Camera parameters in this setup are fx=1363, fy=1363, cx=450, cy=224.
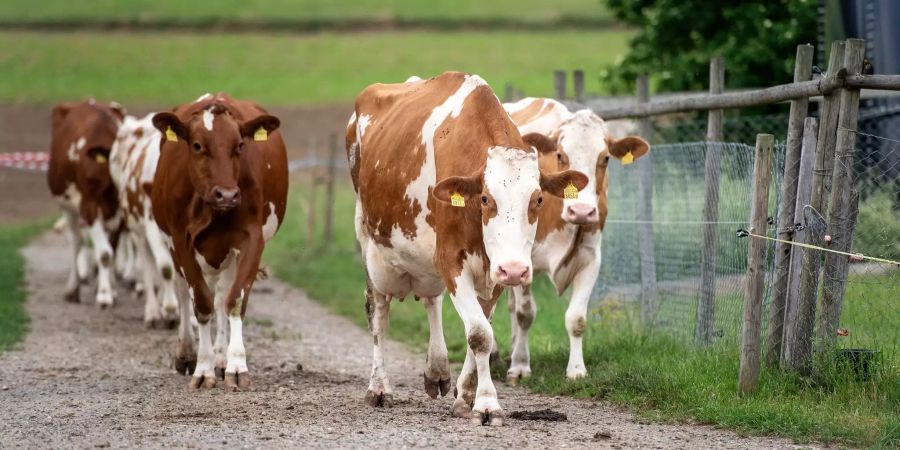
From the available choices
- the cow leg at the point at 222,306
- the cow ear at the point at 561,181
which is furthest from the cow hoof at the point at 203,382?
the cow ear at the point at 561,181

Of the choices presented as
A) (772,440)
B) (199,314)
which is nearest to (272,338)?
(199,314)

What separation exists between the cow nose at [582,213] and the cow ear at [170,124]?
315 cm

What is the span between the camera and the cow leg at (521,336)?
11.1 metres

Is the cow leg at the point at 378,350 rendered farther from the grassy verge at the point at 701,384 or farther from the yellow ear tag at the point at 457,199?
the yellow ear tag at the point at 457,199

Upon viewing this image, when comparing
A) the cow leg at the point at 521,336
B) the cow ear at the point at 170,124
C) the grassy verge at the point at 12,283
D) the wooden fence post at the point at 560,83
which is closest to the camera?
the cow ear at the point at 170,124

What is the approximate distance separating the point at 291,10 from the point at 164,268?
189ft

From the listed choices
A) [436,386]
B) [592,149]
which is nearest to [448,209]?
[436,386]

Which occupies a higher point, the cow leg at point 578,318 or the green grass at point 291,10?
the green grass at point 291,10

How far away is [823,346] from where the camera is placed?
9.15 m

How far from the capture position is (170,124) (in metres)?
10.9

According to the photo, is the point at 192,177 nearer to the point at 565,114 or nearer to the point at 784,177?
the point at 565,114

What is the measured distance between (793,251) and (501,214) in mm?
2215

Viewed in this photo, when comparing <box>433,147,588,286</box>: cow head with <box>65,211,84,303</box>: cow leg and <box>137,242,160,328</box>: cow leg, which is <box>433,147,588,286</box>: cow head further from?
<box>65,211,84,303</box>: cow leg

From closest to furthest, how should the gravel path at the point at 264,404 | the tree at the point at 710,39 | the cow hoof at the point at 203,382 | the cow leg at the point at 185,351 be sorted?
the gravel path at the point at 264,404 < the cow hoof at the point at 203,382 < the cow leg at the point at 185,351 < the tree at the point at 710,39
